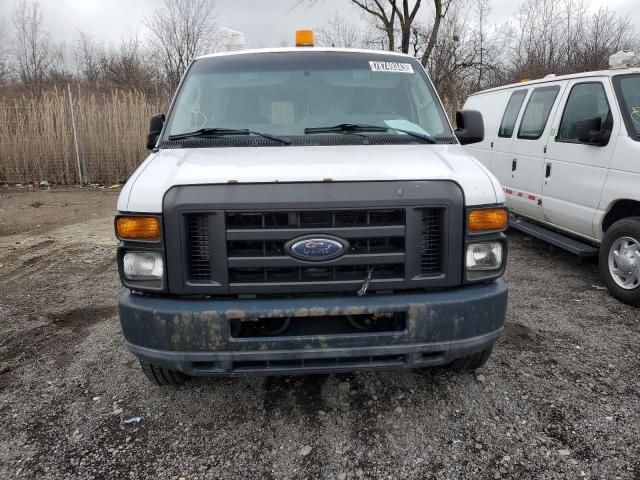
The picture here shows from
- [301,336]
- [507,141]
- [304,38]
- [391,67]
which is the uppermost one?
[304,38]

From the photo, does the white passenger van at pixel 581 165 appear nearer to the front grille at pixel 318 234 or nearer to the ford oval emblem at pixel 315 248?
the front grille at pixel 318 234

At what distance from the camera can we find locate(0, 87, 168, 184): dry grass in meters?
12.0

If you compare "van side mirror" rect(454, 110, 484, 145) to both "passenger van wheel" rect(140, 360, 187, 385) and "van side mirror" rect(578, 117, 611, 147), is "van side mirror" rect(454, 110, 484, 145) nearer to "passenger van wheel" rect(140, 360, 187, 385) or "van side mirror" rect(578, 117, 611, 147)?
"van side mirror" rect(578, 117, 611, 147)

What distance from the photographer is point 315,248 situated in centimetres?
244

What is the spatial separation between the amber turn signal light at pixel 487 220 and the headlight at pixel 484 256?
0.08m

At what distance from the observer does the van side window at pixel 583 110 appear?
16.0 feet

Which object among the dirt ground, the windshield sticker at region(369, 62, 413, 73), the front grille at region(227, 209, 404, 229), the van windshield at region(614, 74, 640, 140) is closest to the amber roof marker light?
the windshield sticker at region(369, 62, 413, 73)

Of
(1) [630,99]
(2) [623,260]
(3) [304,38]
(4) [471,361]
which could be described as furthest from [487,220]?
(1) [630,99]

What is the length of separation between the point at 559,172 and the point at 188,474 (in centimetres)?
500

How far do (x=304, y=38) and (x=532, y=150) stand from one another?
3429mm

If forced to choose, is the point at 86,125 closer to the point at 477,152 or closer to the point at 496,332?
the point at 477,152

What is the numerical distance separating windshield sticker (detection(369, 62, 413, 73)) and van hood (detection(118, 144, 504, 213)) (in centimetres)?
106

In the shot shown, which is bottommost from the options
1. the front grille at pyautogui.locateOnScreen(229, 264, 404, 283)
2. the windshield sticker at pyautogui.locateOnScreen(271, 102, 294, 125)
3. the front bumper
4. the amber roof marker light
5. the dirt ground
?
the dirt ground

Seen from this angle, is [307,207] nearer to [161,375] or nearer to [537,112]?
[161,375]
